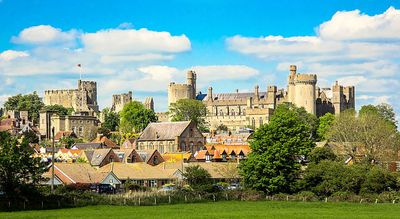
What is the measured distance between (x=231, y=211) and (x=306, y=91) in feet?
430

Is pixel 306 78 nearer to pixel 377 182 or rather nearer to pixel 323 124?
pixel 323 124

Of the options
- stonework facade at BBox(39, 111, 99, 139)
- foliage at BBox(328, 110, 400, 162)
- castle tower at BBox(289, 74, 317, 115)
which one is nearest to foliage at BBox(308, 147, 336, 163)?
foliage at BBox(328, 110, 400, 162)

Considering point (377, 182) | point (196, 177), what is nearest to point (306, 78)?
point (196, 177)

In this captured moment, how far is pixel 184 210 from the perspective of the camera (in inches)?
2295

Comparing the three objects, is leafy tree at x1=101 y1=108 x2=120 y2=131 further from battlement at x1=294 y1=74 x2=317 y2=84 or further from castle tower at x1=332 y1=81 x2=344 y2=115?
castle tower at x1=332 y1=81 x2=344 y2=115

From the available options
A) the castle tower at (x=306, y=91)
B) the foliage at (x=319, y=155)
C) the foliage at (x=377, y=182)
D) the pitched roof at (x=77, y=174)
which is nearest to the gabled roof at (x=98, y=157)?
the pitched roof at (x=77, y=174)

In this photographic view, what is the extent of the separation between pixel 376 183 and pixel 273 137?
11.0m

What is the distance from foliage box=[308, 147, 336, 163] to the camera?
263 feet

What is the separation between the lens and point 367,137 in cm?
9925

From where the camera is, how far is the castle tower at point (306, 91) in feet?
611

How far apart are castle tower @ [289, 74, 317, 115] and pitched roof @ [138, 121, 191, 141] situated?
66749 millimetres

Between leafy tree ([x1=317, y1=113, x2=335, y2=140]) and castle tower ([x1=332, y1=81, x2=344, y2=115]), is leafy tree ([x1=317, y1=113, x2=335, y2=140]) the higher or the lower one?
the lower one

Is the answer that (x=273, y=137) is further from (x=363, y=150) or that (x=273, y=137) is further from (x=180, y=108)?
(x=180, y=108)

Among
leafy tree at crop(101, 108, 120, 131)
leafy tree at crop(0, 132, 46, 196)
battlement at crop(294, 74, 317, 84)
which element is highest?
battlement at crop(294, 74, 317, 84)
